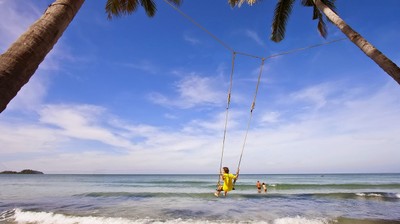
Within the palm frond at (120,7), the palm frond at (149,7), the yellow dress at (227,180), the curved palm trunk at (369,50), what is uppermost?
the palm frond at (149,7)

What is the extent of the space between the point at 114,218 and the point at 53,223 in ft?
9.60

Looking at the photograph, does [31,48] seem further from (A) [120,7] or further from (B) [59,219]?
(B) [59,219]

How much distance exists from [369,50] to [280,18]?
624 centimetres

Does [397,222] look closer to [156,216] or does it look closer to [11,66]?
[156,216]

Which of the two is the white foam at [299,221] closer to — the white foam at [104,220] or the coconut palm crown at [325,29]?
the white foam at [104,220]

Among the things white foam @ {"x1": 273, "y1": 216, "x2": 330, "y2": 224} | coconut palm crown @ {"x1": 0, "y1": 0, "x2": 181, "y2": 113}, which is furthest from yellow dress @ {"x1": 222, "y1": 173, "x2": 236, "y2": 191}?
coconut palm crown @ {"x1": 0, "y1": 0, "x2": 181, "y2": 113}

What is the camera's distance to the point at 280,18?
12.9 m

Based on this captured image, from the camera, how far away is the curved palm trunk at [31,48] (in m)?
2.44

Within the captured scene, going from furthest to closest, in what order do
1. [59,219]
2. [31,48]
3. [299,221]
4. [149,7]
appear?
[59,219]
[299,221]
[149,7]
[31,48]

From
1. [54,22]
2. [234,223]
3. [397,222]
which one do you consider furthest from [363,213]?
[54,22]

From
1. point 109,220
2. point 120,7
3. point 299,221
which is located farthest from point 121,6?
point 299,221

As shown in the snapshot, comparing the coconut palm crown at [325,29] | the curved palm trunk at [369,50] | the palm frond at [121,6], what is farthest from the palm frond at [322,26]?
the palm frond at [121,6]

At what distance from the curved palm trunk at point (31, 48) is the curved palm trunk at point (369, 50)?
662cm

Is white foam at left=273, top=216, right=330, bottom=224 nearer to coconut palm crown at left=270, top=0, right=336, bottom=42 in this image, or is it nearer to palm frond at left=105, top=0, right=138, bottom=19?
coconut palm crown at left=270, top=0, right=336, bottom=42
